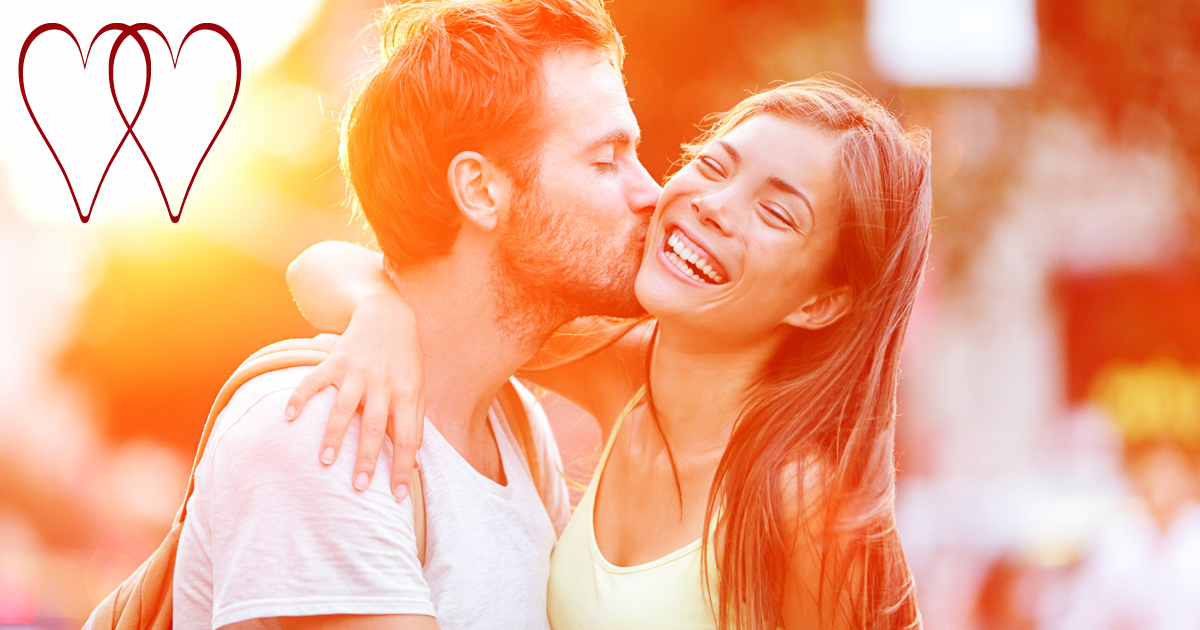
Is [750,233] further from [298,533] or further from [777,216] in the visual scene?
[298,533]

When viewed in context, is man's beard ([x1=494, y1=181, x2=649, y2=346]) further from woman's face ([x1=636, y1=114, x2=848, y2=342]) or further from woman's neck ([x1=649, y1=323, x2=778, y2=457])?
woman's neck ([x1=649, y1=323, x2=778, y2=457])

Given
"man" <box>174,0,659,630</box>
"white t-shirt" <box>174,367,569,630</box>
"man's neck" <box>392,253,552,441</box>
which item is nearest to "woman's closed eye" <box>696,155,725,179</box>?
"man" <box>174,0,659,630</box>

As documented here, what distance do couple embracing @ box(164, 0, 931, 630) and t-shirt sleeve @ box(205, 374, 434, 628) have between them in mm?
19

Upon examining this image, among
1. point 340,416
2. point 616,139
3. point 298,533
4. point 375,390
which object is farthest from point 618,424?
point 298,533

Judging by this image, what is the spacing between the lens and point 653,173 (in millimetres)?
5934

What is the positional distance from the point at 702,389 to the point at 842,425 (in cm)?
40

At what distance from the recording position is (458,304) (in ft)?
8.52

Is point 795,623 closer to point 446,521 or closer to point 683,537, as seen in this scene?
point 683,537

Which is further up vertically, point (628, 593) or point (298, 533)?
point (298, 533)

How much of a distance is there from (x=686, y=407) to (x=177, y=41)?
399 cm

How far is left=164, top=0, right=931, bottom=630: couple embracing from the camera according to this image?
2221 millimetres

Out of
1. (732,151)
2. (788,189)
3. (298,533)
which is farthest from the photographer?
(732,151)

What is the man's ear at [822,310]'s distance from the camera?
263cm

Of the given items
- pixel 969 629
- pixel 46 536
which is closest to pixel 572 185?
pixel 969 629
